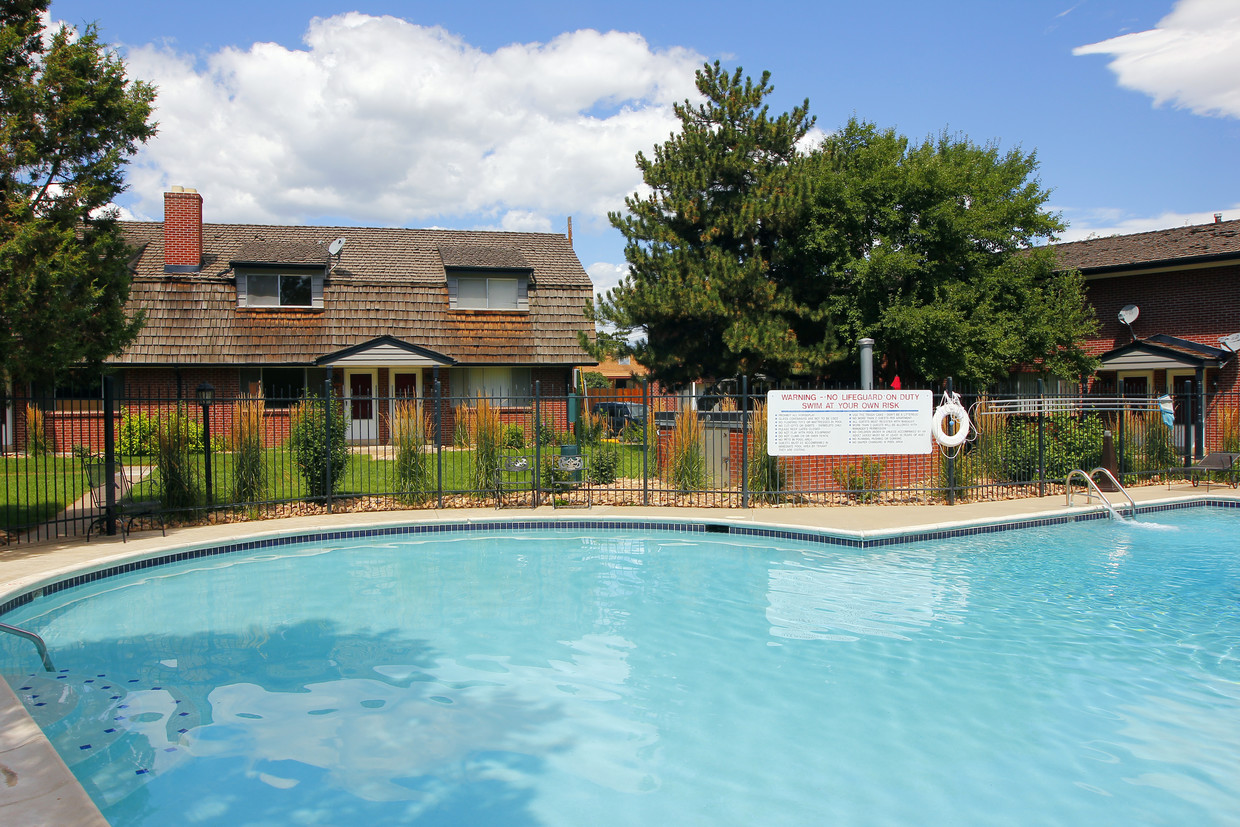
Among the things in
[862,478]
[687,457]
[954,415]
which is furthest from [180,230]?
[954,415]

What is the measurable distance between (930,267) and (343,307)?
16167 millimetres

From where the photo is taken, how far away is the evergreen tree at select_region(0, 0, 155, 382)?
354 inches

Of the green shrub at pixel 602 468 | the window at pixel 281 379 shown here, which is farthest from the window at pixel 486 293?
the green shrub at pixel 602 468

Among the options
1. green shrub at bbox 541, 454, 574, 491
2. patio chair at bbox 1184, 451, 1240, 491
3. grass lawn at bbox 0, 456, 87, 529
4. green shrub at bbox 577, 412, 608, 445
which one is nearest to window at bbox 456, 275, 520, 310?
green shrub at bbox 577, 412, 608, 445

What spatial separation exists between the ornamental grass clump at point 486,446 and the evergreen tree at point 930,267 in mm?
8366

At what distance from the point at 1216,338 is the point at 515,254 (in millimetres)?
18789

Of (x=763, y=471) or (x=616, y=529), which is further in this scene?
(x=763, y=471)

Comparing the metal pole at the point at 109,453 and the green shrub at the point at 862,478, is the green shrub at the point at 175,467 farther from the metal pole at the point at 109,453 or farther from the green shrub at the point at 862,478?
the green shrub at the point at 862,478

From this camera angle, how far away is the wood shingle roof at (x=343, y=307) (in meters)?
21.4

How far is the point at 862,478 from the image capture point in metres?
13.1

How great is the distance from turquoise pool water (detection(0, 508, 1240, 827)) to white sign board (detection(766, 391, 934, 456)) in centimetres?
326

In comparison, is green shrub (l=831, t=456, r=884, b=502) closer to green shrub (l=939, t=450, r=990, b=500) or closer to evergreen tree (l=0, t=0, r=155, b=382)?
green shrub (l=939, t=450, r=990, b=500)

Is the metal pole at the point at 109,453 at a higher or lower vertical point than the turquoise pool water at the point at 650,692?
higher

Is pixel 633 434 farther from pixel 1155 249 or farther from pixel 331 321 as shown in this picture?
pixel 1155 249
